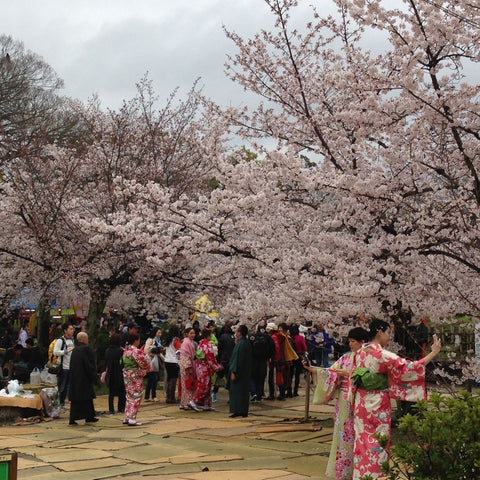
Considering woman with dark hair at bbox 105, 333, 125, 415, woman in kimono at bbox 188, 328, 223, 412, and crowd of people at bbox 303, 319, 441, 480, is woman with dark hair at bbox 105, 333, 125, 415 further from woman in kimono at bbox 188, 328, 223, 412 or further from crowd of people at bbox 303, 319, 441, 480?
crowd of people at bbox 303, 319, 441, 480

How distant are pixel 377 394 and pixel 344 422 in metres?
0.86

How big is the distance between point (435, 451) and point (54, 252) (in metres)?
13.6

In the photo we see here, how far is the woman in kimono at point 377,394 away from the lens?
23.1ft

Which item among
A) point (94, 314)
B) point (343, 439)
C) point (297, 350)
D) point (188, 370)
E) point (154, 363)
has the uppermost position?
point (94, 314)

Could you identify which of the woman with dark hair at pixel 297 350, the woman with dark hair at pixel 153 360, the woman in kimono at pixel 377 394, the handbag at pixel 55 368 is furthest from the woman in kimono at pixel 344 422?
the woman with dark hair at pixel 297 350

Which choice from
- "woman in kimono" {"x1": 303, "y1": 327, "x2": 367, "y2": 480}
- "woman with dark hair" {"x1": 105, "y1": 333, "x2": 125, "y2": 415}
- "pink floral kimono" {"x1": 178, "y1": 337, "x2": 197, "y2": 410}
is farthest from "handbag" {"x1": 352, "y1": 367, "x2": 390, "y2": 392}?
"pink floral kimono" {"x1": 178, "y1": 337, "x2": 197, "y2": 410}

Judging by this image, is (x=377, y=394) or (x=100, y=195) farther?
(x=100, y=195)

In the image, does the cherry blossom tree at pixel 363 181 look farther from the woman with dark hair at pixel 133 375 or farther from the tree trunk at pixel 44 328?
the tree trunk at pixel 44 328

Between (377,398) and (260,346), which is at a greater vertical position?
(260,346)

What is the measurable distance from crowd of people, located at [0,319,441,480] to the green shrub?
21cm

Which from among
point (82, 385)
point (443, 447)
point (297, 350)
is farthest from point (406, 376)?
point (297, 350)

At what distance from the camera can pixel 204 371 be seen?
1397 centimetres

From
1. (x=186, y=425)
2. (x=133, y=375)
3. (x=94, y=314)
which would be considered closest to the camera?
(x=186, y=425)

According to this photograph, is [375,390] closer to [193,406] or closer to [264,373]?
[193,406]
